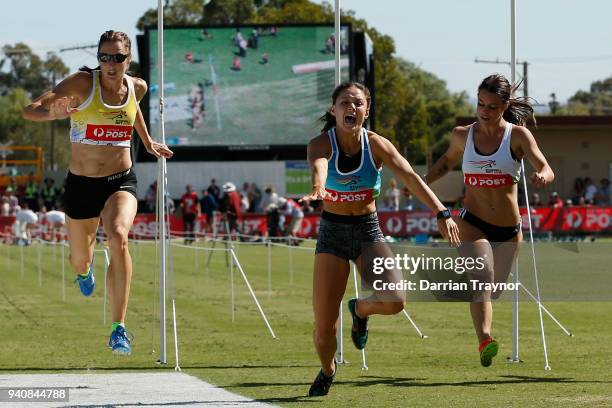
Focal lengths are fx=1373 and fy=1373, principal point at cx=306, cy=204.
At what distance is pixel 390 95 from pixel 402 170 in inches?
3199

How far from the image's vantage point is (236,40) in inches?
2279

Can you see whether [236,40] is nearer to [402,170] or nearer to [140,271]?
[140,271]

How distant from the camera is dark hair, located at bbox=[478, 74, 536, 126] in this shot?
1230 cm

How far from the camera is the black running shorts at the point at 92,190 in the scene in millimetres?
12211

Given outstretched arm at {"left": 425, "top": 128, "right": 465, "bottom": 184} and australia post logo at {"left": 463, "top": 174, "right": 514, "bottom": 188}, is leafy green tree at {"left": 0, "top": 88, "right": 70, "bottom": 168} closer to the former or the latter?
outstretched arm at {"left": 425, "top": 128, "right": 465, "bottom": 184}

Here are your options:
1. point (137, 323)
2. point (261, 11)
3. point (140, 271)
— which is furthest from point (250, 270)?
point (261, 11)

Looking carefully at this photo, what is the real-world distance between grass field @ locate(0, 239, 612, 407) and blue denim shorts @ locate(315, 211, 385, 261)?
48.1 inches

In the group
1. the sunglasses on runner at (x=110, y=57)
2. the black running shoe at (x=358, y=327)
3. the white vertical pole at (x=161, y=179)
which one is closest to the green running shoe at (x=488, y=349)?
the black running shoe at (x=358, y=327)

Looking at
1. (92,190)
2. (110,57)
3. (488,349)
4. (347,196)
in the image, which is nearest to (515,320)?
(488,349)

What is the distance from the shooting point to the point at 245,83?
57.9 m

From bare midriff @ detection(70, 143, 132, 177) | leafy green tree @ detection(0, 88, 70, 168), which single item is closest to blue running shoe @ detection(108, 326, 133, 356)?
bare midriff @ detection(70, 143, 132, 177)

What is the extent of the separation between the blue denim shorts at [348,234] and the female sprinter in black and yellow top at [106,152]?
5.92ft

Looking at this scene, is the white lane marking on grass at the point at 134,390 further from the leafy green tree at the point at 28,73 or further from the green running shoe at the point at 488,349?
the leafy green tree at the point at 28,73

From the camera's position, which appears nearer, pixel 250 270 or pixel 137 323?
pixel 137 323
